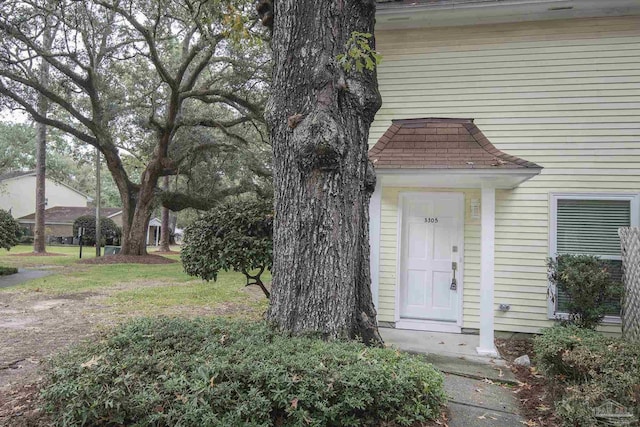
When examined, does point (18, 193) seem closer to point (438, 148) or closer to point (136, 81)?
point (136, 81)

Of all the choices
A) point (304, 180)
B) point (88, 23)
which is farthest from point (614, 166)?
point (88, 23)

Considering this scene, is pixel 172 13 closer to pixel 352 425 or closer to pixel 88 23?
pixel 88 23

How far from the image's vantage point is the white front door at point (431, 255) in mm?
6363

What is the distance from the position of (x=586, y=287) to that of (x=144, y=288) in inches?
393

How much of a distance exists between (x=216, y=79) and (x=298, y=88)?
13863 millimetres

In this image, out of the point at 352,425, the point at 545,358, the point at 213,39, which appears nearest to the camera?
the point at 352,425

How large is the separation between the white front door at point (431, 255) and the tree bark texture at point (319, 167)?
2869mm

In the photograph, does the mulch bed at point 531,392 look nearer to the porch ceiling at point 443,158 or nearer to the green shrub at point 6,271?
the porch ceiling at point 443,158

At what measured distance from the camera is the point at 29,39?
44.3 feet

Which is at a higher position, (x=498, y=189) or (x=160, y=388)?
(x=498, y=189)

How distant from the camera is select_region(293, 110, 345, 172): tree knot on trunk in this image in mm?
3385

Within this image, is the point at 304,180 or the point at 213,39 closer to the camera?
the point at 304,180

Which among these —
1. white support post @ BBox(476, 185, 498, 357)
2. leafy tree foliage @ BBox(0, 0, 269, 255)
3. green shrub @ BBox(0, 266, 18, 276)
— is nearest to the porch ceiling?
white support post @ BBox(476, 185, 498, 357)

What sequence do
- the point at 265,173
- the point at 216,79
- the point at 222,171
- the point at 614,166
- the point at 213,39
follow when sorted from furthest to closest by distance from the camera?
the point at 222,171
the point at 265,173
the point at 216,79
the point at 213,39
the point at 614,166
